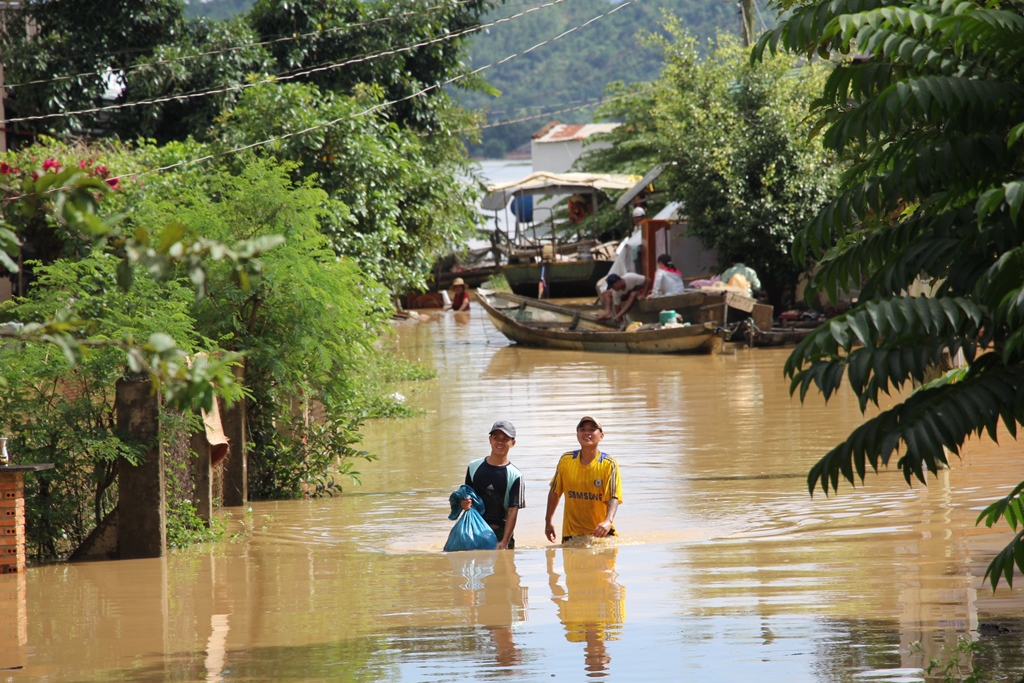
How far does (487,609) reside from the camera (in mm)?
7281

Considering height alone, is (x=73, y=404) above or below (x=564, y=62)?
below

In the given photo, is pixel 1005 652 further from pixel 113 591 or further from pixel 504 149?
pixel 504 149

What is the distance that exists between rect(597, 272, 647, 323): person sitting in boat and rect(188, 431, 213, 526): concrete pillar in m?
17.3

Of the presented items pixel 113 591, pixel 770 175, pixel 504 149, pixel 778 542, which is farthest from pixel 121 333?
pixel 504 149

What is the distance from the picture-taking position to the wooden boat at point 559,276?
3831 cm

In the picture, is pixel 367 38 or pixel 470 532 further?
pixel 367 38

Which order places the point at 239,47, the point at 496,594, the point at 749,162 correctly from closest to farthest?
the point at 496,594 < the point at 239,47 < the point at 749,162

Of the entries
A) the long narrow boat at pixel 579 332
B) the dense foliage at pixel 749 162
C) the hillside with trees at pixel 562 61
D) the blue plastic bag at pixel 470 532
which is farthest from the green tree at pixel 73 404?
the hillside with trees at pixel 562 61

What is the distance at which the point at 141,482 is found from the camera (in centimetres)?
867

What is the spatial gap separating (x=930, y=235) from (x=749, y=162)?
23568mm

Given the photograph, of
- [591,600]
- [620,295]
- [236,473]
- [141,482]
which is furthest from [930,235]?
[620,295]

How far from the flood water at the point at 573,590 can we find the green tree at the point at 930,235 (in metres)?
2.20

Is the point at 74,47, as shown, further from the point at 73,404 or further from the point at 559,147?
the point at 559,147

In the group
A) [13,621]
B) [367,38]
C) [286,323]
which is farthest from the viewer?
[367,38]
